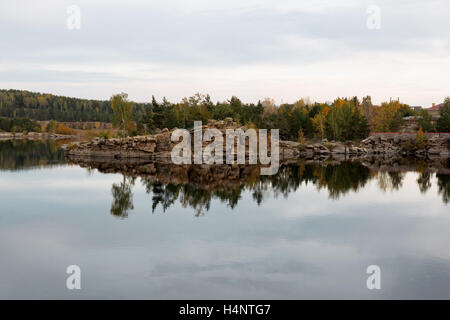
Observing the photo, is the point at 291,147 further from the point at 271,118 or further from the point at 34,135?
the point at 34,135

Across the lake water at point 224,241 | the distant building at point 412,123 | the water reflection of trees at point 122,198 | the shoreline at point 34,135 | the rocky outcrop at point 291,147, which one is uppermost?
the distant building at point 412,123

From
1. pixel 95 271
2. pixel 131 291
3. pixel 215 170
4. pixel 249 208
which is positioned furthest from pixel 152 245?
pixel 215 170

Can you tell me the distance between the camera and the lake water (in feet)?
49.9

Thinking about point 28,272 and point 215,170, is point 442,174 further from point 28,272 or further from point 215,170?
point 28,272

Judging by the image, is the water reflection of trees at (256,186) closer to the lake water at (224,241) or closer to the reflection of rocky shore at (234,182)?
the reflection of rocky shore at (234,182)

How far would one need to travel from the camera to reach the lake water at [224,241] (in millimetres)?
15211

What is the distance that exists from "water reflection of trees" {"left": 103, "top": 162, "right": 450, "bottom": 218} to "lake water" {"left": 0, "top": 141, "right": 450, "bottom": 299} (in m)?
0.19

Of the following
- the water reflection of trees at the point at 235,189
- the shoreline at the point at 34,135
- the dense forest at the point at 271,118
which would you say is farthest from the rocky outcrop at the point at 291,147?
the shoreline at the point at 34,135

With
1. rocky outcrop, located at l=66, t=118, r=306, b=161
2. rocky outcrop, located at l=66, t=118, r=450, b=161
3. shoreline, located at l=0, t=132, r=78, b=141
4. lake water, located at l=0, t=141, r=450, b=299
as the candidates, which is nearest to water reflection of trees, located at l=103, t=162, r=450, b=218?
lake water, located at l=0, t=141, r=450, b=299

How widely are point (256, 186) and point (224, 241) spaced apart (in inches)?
773

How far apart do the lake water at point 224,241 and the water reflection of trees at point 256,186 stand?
0.64 ft

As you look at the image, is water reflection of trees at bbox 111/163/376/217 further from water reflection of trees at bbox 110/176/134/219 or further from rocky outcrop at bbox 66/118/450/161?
Answer: rocky outcrop at bbox 66/118/450/161
